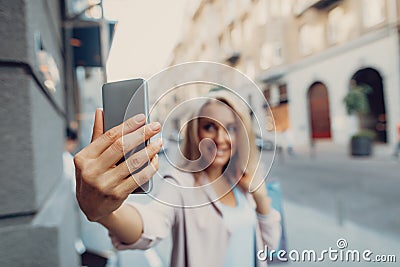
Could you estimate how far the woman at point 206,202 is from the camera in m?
0.63

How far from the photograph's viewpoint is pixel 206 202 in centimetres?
80

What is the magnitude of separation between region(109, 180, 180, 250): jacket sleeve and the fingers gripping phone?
179 mm

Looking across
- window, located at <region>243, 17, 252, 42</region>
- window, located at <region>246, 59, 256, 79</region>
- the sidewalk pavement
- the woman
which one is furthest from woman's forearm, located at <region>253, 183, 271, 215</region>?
window, located at <region>243, 17, 252, 42</region>

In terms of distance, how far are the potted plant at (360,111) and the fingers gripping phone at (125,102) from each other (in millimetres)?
835

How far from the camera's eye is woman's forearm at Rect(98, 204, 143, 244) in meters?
0.64

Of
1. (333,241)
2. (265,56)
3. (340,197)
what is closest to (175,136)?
(265,56)

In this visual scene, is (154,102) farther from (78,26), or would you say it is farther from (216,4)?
(78,26)

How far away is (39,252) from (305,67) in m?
1.25

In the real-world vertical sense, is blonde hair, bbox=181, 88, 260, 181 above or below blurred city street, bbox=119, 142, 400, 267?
above

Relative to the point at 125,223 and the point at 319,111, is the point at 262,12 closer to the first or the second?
the point at 319,111

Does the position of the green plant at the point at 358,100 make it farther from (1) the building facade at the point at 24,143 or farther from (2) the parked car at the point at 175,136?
(1) the building facade at the point at 24,143

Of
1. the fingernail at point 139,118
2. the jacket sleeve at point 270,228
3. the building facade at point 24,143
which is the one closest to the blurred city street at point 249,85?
the building facade at point 24,143

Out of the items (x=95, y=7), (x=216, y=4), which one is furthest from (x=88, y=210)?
(x=216, y=4)

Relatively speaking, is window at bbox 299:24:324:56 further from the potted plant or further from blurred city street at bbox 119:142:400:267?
blurred city street at bbox 119:142:400:267
